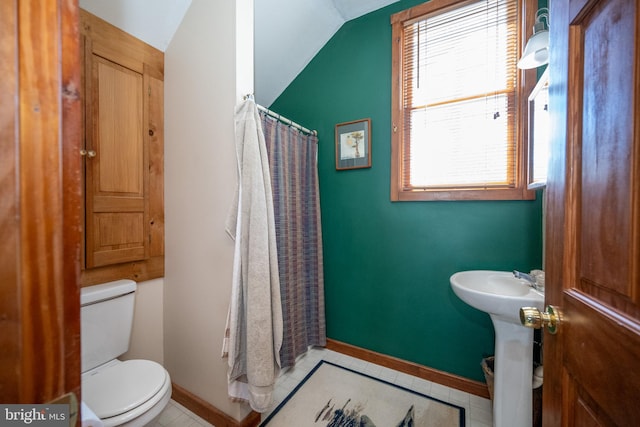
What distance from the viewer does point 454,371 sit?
5.53 ft

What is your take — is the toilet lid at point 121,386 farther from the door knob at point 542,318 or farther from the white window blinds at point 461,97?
the white window blinds at point 461,97

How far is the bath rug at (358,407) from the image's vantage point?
1.40 meters

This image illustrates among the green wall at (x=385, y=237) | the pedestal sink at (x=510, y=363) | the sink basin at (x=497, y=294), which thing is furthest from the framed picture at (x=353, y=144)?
the pedestal sink at (x=510, y=363)

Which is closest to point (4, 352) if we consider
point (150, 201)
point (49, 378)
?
point (49, 378)

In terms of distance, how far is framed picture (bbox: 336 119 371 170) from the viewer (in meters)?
1.95

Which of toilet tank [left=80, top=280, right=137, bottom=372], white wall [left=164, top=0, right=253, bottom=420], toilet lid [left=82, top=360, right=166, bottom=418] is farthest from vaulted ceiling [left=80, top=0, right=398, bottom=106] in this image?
toilet lid [left=82, top=360, right=166, bottom=418]

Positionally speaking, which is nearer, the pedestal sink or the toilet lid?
the toilet lid

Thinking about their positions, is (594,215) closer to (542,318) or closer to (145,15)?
(542,318)

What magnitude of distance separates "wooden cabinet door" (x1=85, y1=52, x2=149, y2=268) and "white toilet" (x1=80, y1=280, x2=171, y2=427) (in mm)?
208

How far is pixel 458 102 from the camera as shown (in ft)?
5.46

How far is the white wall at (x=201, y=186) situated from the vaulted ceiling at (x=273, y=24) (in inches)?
4.3

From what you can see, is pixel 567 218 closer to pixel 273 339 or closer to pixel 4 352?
pixel 4 352

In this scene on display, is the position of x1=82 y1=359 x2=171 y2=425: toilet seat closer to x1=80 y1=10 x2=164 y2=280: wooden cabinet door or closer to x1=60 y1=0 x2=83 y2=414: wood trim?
x1=80 y1=10 x2=164 y2=280: wooden cabinet door

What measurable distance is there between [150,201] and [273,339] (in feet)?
3.77
